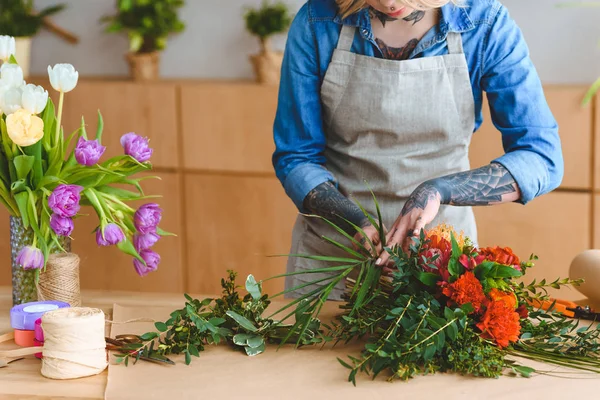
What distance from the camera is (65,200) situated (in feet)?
5.80

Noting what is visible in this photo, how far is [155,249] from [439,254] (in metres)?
2.61

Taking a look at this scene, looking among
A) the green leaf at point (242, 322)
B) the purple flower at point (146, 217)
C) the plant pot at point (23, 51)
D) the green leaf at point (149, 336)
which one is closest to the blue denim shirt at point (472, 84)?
the purple flower at point (146, 217)

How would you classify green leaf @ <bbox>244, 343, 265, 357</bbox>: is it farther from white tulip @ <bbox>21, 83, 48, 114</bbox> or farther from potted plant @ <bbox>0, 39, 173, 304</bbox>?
white tulip @ <bbox>21, 83, 48, 114</bbox>

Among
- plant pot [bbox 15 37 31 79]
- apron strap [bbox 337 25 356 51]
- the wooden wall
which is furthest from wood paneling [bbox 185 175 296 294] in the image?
apron strap [bbox 337 25 356 51]

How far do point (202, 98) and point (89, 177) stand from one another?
6.44 feet

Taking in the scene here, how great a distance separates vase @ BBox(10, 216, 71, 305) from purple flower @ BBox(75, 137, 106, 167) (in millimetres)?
206

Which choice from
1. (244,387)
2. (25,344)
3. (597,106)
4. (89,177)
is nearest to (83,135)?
(89,177)

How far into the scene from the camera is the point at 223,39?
4.11 meters

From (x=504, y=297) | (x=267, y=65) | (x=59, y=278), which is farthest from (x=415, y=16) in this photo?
(x=267, y=65)

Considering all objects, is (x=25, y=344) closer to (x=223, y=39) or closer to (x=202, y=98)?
(x=202, y=98)

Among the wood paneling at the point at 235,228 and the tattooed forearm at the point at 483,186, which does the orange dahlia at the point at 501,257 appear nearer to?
the tattooed forearm at the point at 483,186

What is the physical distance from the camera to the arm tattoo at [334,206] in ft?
6.57

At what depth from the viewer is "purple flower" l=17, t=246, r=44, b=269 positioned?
1808mm

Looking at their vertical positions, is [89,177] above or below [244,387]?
above
